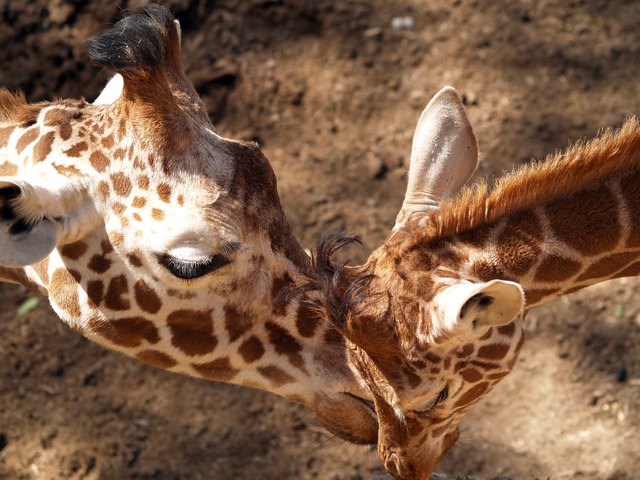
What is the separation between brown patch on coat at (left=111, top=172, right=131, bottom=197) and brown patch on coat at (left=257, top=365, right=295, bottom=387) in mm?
973

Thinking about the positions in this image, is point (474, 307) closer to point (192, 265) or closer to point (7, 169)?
point (192, 265)

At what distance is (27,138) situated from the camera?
383cm

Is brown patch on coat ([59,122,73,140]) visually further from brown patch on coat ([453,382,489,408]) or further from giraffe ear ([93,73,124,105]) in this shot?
brown patch on coat ([453,382,489,408])

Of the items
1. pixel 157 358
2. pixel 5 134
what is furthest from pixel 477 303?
pixel 5 134

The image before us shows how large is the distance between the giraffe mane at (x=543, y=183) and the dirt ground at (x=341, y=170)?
7.63 ft

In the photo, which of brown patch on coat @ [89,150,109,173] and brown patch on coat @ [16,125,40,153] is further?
brown patch on coat @ [16,125,40,153]

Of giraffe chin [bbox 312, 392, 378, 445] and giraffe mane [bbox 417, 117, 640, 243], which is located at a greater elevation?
giraffe mane [bbox 417, 117, 640, 243]

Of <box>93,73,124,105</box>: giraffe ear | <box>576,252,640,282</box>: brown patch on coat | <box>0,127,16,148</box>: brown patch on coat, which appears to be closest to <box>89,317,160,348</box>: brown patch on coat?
<box>0,127,16,148</box>: brown patch on coat

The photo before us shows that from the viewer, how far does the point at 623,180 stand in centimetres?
364

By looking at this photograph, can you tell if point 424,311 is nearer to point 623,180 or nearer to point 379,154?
point 623,180

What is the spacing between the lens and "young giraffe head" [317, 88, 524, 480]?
3.47 m

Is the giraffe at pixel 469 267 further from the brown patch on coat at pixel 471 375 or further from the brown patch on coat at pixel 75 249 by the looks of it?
the brown patch on coat at pixel 75 249

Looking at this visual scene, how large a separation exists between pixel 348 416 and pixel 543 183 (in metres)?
1.30

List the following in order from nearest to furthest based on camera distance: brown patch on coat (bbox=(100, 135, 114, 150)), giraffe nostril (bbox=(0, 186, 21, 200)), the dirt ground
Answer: giraffe nostril (bbox=(0, 186, 21, 200))
brown patch on coat (bbox=(100, 135, 114, 150))
the dirt ground
